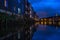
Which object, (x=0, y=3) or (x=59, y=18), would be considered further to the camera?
(x=59, y=18)

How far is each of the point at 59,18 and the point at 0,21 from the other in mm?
116548

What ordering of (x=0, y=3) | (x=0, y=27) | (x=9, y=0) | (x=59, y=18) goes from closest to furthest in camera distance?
1. (x=0, y=27)
2. (x=0, y=3)
3. (x=9, y=0)
4. (x=59, y=18)

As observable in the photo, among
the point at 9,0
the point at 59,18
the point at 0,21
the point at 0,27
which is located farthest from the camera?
the point at 59,18

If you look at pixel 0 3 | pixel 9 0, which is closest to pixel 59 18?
pixel 9 0

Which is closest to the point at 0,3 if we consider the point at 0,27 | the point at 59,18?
the point at 0,27

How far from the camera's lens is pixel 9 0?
3972 centimetres

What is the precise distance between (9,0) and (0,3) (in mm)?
8951

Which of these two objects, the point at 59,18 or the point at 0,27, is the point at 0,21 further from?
the point at 59,18

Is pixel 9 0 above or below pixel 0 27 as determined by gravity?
above

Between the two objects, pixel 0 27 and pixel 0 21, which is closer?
pixel 0 27

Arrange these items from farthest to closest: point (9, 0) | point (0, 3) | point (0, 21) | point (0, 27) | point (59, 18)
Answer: point (59, 18) → point (9, 0) → point (0, 3) → point (0, 21) → point (0, 27)

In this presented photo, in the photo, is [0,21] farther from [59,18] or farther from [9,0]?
[59,18]

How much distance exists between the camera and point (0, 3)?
101 ft

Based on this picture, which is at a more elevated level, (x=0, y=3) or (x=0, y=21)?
(x=0, y=3)
